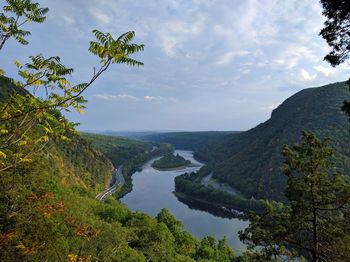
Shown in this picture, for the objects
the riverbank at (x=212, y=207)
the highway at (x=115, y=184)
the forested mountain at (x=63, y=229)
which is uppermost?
the forested mountain at (x=63, y=229)

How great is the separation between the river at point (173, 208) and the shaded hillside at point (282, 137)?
2308 centimetres

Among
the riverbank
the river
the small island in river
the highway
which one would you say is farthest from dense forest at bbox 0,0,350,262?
the small island in river

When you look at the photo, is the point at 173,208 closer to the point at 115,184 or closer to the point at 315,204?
the point at 115,184

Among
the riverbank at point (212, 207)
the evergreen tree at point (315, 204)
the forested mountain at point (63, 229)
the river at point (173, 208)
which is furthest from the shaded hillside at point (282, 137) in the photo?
the evergreen tree at point (315, 204)

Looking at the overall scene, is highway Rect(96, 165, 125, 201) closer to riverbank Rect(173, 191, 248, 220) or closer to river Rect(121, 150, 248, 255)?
river Rect(121, 150, 248, 255)

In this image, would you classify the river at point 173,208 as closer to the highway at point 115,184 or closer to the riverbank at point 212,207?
the riverbank at point 212,207

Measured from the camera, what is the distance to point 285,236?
17.3 meters

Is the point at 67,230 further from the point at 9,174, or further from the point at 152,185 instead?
the point at 152,185

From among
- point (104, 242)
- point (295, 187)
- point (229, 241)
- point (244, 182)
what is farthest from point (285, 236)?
point (244, 182)

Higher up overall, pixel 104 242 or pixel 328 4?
pixel 328 4

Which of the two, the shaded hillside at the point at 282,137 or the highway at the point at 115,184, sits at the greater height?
the shaded hillside at the point at 282,137

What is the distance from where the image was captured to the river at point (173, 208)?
258ft

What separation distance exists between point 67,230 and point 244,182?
337 feet

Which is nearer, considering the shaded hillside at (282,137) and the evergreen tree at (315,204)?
the evergreen tree at (315,204)
